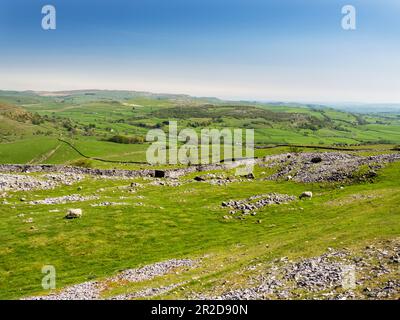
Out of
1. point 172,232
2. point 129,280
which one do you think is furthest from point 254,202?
point 129,280

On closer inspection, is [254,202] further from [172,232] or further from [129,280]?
[129,280]

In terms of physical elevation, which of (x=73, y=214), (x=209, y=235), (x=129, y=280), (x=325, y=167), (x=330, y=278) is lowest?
(x=129, y=280)

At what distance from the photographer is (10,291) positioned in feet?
119

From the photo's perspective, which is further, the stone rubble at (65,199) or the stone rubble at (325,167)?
the stone rubble at (325,167)

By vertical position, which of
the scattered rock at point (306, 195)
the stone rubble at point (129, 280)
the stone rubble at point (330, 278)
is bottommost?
the stone rubble at point (129, 280)

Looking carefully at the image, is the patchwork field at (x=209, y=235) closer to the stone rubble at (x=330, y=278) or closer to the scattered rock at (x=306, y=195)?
the stone rubble at (x=330, y=278)

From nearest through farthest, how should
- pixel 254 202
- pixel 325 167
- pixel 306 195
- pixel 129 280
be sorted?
pixel 129 280 < pixel 254 202 < pixel 306 195 < pixel 325 167

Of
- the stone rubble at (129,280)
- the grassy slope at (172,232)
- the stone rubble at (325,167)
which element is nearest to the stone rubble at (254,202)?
the grassy slope at (172,232)

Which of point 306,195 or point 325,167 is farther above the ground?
point 325,167

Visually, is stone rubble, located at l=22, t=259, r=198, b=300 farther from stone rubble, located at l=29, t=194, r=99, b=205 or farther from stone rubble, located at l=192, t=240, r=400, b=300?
stone rubble, located at l=29, t=194, r=99, b=205

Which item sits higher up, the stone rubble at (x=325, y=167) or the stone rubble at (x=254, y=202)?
the stone rubble at (x=325, y=167)

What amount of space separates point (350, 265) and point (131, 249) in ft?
92.8

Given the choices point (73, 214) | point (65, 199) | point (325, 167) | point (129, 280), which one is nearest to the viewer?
point (129, 280)

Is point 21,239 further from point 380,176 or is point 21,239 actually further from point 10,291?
point 380,176
